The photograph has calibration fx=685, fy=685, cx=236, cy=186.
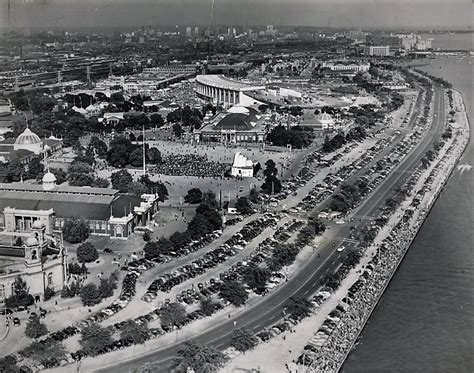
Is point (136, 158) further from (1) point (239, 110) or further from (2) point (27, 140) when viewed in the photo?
(1) point (239, 110)

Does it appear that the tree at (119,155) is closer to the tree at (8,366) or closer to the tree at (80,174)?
the tree at (80,174)

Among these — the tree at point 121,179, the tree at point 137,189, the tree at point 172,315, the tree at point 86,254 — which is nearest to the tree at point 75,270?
the tree at point 86,254

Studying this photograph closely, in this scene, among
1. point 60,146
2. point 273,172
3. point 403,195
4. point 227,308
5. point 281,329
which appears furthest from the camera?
point 60,146

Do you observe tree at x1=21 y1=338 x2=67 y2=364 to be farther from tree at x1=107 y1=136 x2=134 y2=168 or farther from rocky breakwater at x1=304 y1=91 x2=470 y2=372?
tree at x1=107 y1=136 x2=134 y2=168

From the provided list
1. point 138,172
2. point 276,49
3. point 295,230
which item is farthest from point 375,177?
point 276,49

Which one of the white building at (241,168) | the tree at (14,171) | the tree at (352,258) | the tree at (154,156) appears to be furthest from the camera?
the tree at (154,156)

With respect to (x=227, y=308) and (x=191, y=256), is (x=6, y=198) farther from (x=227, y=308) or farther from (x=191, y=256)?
(x=227, y=308)
